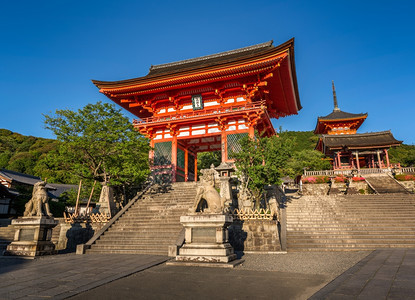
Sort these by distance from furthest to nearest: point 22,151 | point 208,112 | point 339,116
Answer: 1. point 22,151
2. point 339,116
3. point 208,112

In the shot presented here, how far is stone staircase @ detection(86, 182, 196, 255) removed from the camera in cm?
1092

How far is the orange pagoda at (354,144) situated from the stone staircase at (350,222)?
52.1 ft

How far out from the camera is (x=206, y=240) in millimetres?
7938

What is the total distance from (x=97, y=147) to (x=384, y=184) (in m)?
25.5

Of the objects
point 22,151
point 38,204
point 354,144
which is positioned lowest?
point 38,204

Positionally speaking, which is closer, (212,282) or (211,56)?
Result: (212,282)

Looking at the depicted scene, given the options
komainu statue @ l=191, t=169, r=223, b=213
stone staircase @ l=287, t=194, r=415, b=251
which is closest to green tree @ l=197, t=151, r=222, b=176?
stone staircase @ l=287, t=194, r=415, b=251

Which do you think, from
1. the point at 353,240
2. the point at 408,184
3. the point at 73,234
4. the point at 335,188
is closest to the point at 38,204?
the point at 73,234

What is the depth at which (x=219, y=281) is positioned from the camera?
5.47 meters

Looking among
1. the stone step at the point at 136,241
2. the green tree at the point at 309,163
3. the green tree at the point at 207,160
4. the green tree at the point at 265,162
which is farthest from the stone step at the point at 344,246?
the green tree at the point at 207,160

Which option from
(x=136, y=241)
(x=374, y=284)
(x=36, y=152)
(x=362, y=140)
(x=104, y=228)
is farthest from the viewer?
(x=36, y=152)

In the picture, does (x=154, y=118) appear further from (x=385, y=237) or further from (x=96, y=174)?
(x=385, y=237)

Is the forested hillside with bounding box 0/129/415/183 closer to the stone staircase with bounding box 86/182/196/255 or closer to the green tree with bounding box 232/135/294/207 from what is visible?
the green tree with bounding box 232/135/294/207

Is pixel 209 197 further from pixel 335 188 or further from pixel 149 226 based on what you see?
pixel 335 188
